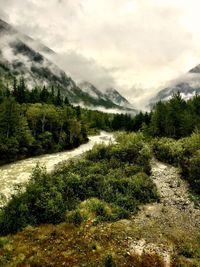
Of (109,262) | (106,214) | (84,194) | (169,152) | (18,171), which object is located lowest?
(109,262)

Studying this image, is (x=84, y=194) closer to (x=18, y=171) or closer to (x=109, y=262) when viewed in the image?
(x=109, y=262)

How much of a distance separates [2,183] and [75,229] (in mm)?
21712

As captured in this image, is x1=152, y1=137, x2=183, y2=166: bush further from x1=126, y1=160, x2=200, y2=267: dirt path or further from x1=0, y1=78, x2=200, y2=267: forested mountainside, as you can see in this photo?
x1=126, y1=160, x2=200, y2=267: dirt path

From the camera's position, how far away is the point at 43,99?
5148 inches

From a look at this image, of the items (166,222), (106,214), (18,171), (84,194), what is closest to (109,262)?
(106,214)

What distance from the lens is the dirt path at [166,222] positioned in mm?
Answer: 26172

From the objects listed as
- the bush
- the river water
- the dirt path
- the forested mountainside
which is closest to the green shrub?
the forested mountainside

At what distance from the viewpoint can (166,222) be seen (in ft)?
101

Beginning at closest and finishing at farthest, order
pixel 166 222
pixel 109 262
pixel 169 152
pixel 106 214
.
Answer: pixel 109 262, pixel 166 222, pixel 106 214, pixel 169 152

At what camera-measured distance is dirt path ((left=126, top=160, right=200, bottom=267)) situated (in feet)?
85.9

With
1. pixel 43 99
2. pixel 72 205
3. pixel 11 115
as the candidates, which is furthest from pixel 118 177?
pixel 43 99

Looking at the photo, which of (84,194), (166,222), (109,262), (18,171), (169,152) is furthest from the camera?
(18,171)

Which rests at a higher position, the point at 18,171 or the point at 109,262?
the point at 18,171

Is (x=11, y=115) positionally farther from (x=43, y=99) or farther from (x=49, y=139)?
(x=43, y=99)
